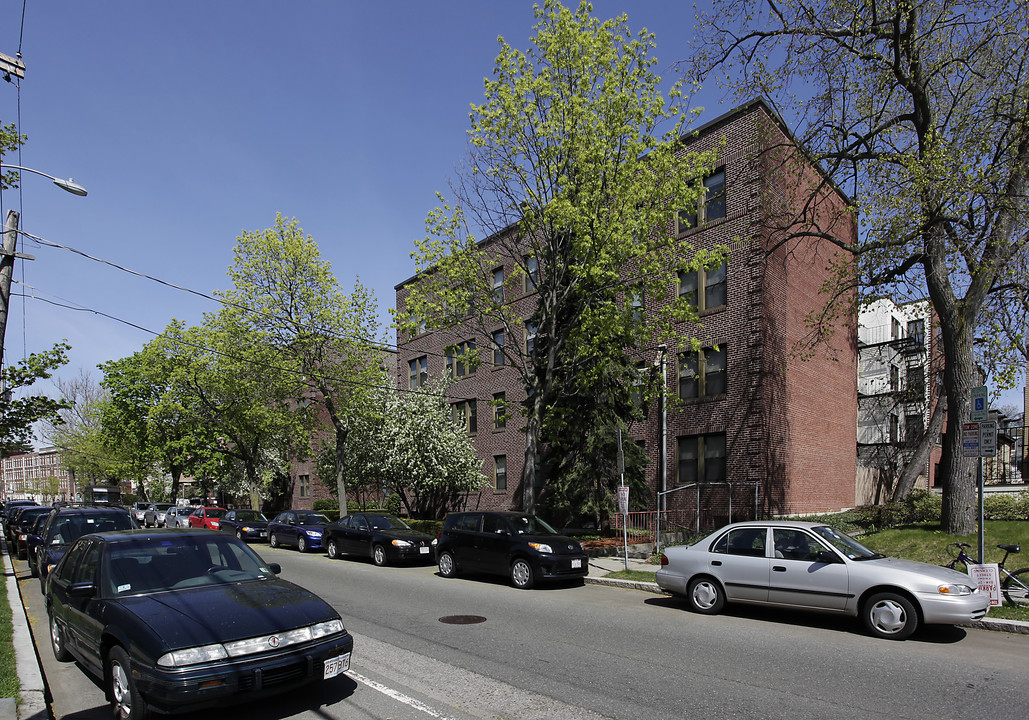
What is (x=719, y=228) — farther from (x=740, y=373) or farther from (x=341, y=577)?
(x=341, y=577)

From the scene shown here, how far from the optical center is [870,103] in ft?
54.1

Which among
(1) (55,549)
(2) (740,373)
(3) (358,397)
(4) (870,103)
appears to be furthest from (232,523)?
(4) (870,103)

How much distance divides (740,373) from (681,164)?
724 cm

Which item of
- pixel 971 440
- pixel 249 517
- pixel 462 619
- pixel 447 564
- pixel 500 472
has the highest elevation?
pixel 971 440

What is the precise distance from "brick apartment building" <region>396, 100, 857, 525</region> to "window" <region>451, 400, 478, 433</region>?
34.9 ft

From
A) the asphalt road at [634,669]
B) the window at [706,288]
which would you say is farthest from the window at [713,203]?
the asphalt road at [634,669]

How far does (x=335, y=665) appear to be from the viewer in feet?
18.6

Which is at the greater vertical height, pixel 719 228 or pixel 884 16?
pixel 884 16

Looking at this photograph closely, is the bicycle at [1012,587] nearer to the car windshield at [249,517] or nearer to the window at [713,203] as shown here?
the window at [713,203]

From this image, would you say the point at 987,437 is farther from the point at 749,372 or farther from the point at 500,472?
the point at 500,472

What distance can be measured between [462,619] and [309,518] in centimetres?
1600

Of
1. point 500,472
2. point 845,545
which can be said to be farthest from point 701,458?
point 845,545

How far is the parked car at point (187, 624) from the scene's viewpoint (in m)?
5.03

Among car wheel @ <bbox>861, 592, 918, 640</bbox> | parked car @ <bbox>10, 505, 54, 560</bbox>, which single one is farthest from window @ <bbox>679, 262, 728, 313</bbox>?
parked car @ <bbox>10, 505, 54, 560</bbox>
